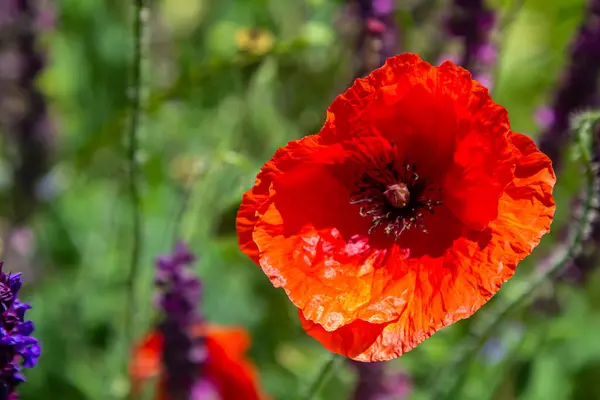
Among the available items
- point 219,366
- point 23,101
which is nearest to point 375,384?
point 219,366

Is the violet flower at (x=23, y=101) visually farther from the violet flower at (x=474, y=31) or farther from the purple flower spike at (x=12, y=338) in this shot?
the purple flower spike at (x=12, y=338)

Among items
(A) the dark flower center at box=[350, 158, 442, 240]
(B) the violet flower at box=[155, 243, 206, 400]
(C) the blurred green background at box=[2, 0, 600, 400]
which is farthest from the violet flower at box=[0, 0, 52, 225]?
(A) the dark flower center at box=[350, 158, 442, 240]

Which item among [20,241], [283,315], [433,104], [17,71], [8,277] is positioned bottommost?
[20,241]

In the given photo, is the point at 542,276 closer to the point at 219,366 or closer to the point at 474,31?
the point at 474,31

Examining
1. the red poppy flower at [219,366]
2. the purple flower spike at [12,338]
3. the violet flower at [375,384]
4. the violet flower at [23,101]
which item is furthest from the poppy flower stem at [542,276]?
the violet flower at [23,101]

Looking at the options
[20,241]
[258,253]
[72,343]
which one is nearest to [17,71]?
[20,241]

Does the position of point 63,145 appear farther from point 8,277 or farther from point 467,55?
point 8,277
